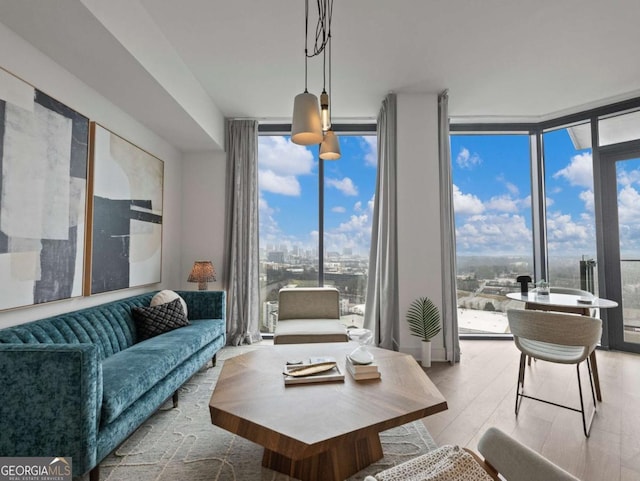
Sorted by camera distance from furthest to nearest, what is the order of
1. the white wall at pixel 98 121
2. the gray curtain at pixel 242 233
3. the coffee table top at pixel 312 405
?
the gray curtain at pixel 242 233
the white wall at pixel 98 121
the coffee table top at pixel 312 405

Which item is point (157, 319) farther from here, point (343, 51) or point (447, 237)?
point (447, 237)

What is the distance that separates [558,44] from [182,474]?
424cm

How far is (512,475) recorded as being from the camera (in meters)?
0.95

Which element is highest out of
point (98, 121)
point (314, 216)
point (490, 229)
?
point (98, 121)

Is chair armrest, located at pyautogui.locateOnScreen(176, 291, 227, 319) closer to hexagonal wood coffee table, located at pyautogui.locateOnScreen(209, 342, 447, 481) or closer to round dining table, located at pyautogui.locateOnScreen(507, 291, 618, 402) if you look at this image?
hexagonal wood coffee table, located at pyautogui.locateOnScreen(209, 342, 447, 481)

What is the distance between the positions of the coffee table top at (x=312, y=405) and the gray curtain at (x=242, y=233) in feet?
6.96

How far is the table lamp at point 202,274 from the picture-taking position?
382 cm

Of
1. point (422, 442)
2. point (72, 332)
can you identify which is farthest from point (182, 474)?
point (422, 442)

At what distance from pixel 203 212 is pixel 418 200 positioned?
9.11 feet

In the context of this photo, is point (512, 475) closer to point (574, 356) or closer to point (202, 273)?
point (574, 356)

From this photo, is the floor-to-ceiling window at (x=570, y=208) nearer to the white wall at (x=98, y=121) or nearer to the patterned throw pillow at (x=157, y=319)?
the patterned throw pillow at (x=157, y=319)

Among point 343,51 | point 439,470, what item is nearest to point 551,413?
point 439,470

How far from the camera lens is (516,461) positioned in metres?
0.97

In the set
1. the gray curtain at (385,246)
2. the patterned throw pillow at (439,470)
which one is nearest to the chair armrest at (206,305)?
the gray curtain at (385,246)
